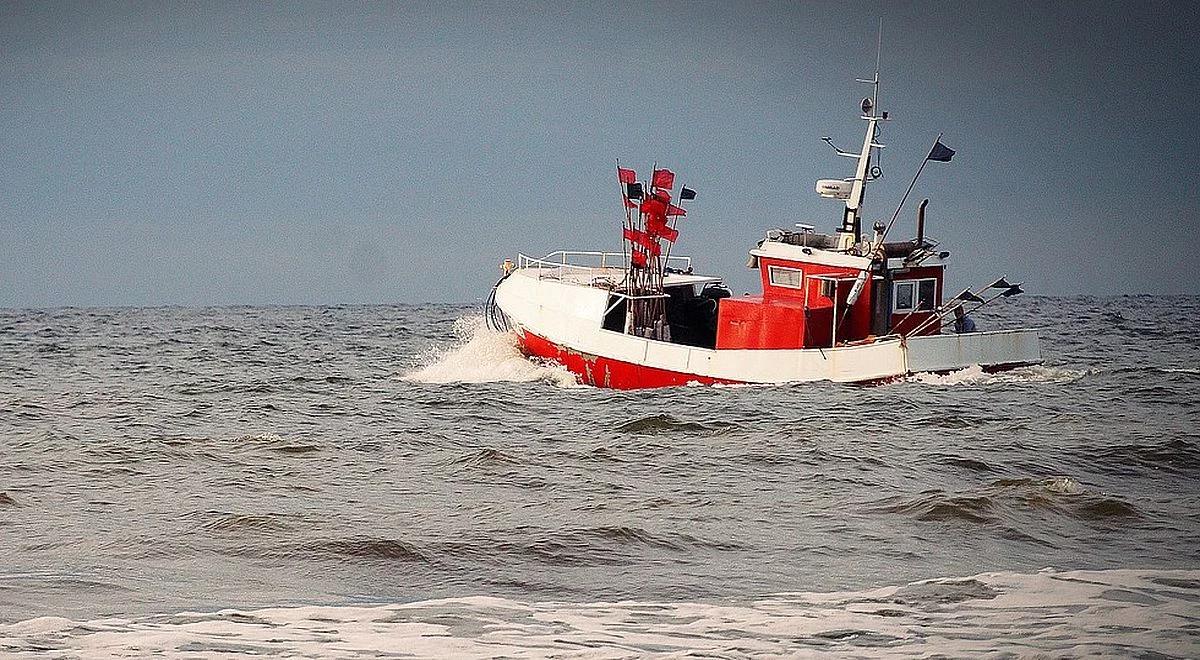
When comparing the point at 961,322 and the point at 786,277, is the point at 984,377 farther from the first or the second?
the point at 786,277

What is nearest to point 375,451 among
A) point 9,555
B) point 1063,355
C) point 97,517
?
point 97,517

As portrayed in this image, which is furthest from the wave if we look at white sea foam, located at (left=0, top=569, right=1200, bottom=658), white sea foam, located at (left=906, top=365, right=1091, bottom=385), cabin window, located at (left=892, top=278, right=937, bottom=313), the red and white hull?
cabin window, located at (left=892, top=278, right=937, bottom=313)

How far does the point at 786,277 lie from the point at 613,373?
4.04 metres

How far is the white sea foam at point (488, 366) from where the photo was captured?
28719mm

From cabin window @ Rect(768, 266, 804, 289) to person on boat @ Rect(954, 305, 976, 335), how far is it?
2971mm

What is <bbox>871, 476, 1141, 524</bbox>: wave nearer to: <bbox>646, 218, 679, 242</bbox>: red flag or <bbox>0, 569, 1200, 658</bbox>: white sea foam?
<bbox>0, 569, 1200, 658</bbox>: white sea foam

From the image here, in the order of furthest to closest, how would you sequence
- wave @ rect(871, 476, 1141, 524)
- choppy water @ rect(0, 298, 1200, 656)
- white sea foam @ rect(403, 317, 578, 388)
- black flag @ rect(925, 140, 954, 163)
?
white sea foam @ rect(403, 317, 578, 388) < black flag @ rect(925, 140, 954, 163) < wave @ rect(871, 476, 1141, 524) < choppy water @ rect(0, 298, 1200, 656)

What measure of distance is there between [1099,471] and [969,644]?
8.38m

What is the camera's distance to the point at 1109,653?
24.1 ft

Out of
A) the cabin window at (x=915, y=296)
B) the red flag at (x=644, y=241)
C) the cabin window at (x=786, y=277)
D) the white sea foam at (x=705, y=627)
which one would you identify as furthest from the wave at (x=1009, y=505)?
the red flag at (x=644, y=241)

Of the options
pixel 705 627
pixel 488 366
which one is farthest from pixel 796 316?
pixel 705 627

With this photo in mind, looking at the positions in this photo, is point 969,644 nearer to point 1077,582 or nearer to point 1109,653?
point 1109,653

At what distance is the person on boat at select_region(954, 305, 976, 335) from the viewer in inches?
998

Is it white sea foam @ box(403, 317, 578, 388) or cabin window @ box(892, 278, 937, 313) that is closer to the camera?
cabin window @ box(892, 278, 937, 313)
